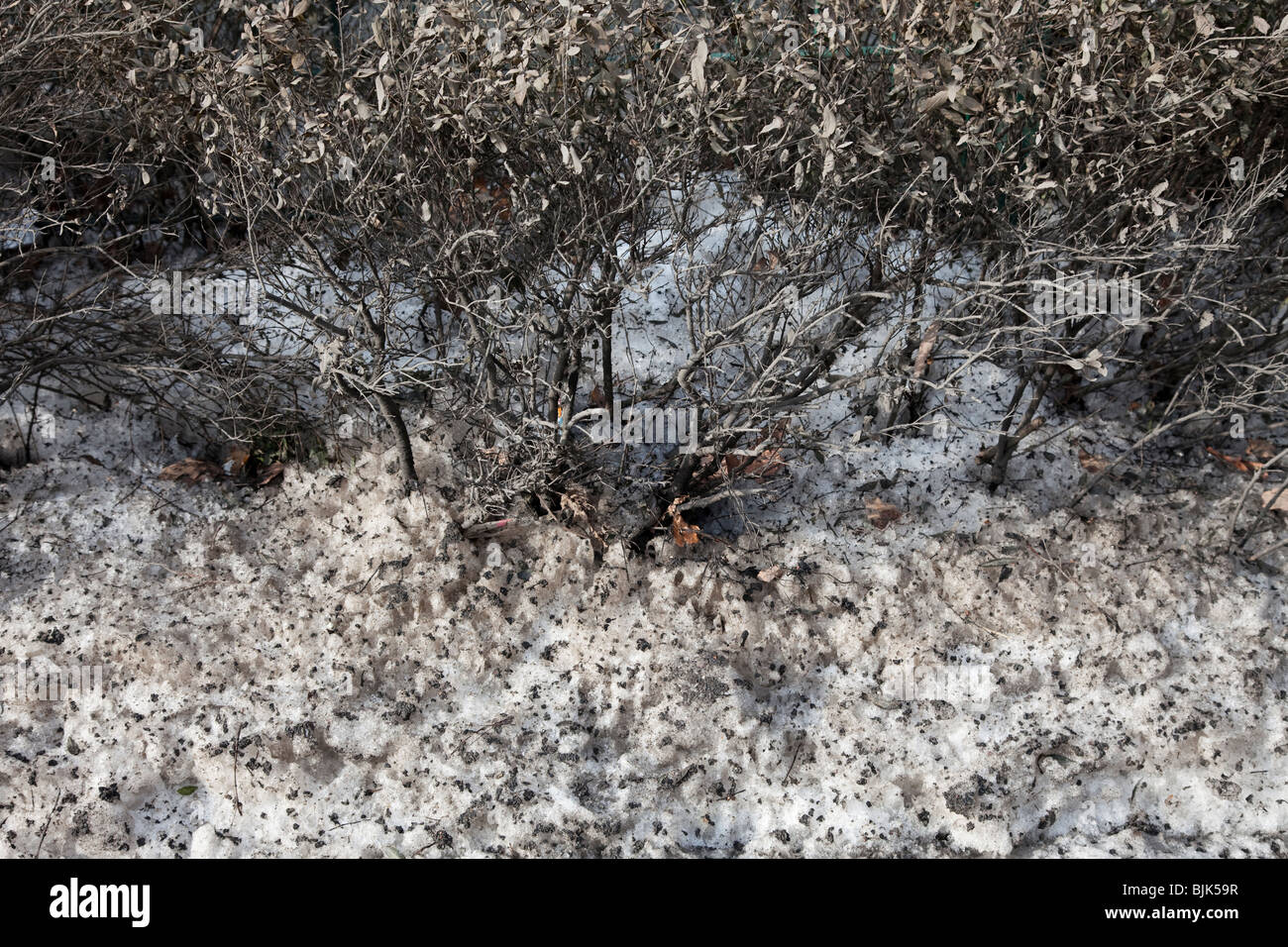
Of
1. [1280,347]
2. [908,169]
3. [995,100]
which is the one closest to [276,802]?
[908,169]

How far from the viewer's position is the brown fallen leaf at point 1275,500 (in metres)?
4.62

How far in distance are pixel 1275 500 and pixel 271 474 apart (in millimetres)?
4464

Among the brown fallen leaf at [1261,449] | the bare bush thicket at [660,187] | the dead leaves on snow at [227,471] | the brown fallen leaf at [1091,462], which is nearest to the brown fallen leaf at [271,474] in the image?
the dead leaves on snow at [227,471]

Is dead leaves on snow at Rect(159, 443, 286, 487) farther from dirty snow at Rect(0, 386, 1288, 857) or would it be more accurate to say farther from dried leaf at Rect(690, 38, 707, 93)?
dried leaf at Rect(690, 38, 707, 93)

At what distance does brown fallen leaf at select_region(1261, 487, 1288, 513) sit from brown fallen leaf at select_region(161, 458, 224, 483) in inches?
184

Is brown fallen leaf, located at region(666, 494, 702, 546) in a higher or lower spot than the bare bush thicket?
lower

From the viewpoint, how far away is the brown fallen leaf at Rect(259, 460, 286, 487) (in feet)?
16.0

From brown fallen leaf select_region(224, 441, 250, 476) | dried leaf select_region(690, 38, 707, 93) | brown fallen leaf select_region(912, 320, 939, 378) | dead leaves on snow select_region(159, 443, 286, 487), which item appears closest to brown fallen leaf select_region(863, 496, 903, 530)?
brown fallen leaf select_region(912, 320, 939, 378)

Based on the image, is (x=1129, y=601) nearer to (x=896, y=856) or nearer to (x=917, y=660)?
(x=917, y=660)

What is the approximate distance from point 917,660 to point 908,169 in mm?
1930

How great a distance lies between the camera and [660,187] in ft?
12.6

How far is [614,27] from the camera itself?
12.2ft

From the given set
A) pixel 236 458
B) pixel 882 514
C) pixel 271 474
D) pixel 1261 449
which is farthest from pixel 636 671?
pixel 1261 449

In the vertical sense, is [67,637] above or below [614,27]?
below
